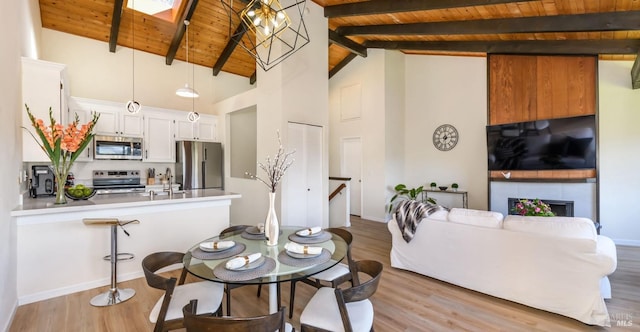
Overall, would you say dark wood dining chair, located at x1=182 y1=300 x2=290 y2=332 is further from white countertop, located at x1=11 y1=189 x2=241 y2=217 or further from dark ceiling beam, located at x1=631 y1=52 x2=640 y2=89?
dark ceiling beam, located at x1=631 y1=52 x2=640 y2=89


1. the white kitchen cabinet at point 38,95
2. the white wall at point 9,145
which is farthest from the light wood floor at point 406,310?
the white kitchen cabinet at point 38,95

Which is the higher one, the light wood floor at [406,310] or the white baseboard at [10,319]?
the white baseboard at [10,319]

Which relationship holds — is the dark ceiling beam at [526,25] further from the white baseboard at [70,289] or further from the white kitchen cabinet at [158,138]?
the white baseboard at [70,289]

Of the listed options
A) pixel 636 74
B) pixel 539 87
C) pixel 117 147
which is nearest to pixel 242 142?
pixel 117 147

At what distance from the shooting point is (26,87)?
2.78 meters

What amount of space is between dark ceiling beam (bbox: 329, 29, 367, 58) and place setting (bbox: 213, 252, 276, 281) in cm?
512

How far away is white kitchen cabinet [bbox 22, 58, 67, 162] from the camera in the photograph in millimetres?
2783

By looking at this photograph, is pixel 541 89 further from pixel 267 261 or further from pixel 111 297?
pixel 111 297

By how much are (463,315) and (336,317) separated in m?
1.48

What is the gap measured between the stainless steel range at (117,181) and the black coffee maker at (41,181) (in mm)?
849

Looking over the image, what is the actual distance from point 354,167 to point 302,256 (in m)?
5.51

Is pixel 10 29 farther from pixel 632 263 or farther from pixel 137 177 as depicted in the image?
pixel 632 263

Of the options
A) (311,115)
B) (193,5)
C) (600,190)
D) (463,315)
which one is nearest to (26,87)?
(193,5)

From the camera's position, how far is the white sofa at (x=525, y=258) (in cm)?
223
